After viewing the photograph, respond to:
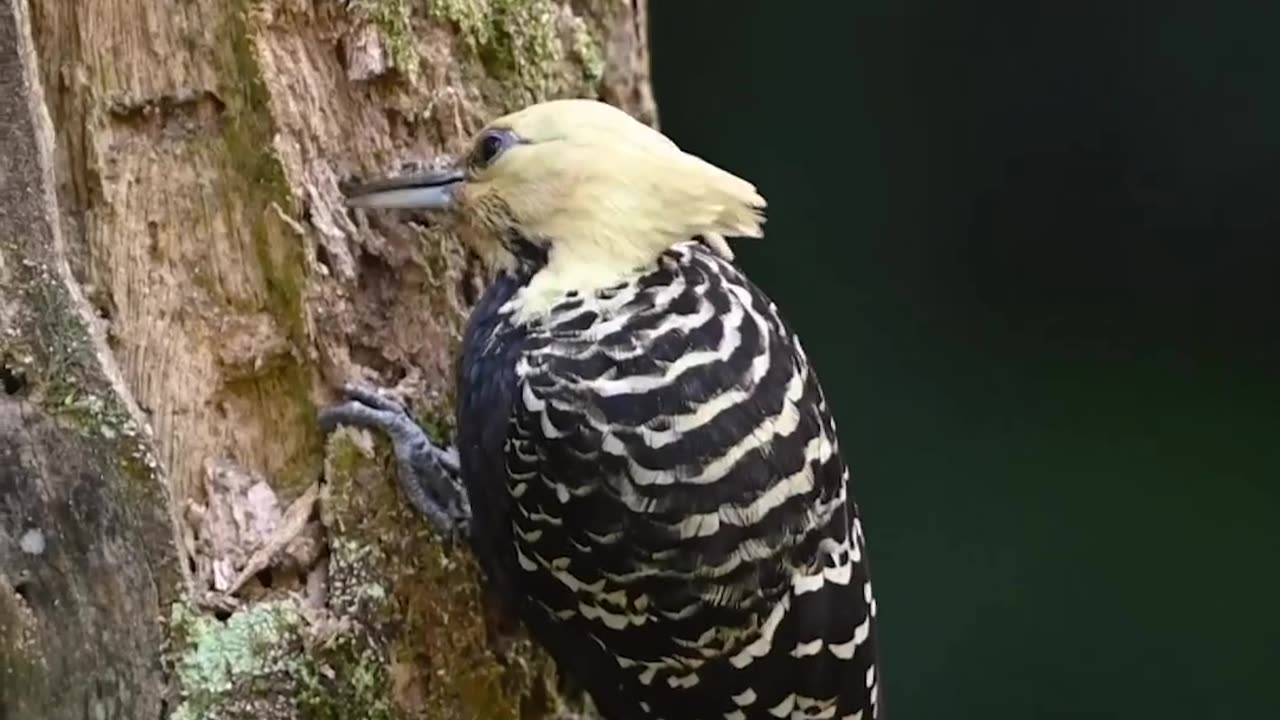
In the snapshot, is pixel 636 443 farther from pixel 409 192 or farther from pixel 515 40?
pixel 515 40

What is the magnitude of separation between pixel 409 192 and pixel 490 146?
0.28ft

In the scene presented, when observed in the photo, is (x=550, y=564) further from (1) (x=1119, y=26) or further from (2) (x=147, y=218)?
(1) (x=1119, y=26)

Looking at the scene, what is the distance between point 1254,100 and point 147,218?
149cm

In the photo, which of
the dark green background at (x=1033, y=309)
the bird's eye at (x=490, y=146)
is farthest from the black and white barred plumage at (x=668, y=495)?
the dark green background at (x=1033, y=309)

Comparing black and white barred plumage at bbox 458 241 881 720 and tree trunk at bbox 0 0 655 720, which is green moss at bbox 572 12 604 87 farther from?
black and white barred plumage at bbox 458 241 881 720

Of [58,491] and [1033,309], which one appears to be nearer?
[58,491]

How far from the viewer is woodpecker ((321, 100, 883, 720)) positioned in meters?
1.21

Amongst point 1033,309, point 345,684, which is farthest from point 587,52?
point 1033,309

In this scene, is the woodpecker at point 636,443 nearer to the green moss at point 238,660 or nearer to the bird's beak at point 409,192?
the bird's beak at point 409,192

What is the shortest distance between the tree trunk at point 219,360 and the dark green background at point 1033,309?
89 centimetres

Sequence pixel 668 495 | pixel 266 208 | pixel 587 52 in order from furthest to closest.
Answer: pixel 587 52, pixel 266 208, pixel 668 495

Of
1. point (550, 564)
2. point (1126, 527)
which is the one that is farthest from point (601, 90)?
point (1126, 527)

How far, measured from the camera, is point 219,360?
133cm

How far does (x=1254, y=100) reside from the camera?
203 cm
